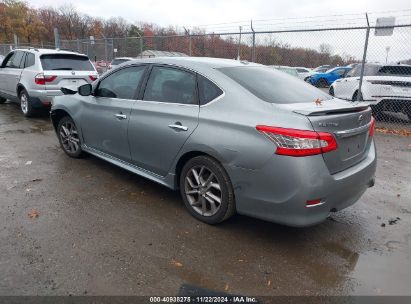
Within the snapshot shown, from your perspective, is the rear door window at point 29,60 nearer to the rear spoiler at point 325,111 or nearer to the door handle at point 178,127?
the door handle at point 178,127

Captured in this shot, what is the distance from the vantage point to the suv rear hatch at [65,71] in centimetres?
802

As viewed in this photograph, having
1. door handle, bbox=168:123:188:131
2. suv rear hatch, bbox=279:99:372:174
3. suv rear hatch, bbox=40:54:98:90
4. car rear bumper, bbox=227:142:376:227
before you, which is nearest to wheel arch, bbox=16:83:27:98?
suv rear hatch, bbox=40:54:98:90

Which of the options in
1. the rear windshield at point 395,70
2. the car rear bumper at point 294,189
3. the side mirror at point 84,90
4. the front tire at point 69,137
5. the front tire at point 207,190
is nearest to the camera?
the car rear bumper at point 294,189

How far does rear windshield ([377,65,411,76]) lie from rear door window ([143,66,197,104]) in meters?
7.65

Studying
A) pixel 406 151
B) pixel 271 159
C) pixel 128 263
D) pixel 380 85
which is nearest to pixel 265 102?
pixel 271 159

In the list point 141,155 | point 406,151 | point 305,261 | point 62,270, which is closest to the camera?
point 62,270

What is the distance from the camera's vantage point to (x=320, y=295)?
8.50 feet

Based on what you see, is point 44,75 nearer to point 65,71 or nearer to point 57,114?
point 65,71

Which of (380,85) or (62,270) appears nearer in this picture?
(62,270)

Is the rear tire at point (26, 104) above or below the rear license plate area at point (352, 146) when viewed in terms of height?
below

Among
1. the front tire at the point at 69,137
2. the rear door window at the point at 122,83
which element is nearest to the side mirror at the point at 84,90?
the rear door window at the point at 122,83

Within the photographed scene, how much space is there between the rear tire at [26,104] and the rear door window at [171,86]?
18.3 feet

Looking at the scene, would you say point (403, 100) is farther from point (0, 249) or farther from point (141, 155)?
point (0, 249)

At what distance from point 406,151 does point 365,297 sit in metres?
5.10
